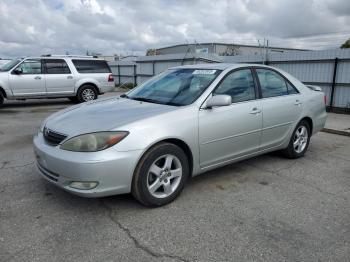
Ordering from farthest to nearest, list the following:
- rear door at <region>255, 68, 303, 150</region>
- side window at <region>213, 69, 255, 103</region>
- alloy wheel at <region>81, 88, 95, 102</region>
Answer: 1. alloy wheel at <region>81, 88, 95, 102</region>
2. rear door at <region>255, 68, 303, 150</region>
3. side window at <region>213, 69, 255, 103</region>

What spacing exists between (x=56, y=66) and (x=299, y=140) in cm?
953

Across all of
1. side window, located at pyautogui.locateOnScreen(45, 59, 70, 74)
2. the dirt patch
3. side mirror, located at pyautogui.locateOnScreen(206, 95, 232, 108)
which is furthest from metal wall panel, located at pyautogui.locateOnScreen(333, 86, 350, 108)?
side window, located at pyautogui.locateOnScreen(45, 59, 70, 74)

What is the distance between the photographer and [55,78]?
1169 centimetres

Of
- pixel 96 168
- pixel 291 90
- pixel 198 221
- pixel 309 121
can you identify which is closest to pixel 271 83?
pixel 291 90

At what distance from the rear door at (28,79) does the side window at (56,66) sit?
269mm

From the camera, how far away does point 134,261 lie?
2.54 m

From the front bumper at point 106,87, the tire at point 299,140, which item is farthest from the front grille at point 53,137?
the front bumper at point 106,87

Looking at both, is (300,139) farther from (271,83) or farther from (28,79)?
(28,79)

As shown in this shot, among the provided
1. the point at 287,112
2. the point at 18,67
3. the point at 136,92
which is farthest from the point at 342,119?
the point at 18,67

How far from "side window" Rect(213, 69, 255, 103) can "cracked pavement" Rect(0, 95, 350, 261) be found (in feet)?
3.63

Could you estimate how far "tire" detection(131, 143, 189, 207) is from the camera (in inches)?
127

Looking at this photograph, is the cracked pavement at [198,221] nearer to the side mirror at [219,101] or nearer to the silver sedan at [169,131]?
the silver sedan at [169,131]

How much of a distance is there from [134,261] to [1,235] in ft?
4.23

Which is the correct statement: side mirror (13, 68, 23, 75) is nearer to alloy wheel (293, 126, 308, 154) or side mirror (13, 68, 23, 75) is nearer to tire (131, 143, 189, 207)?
tire (131, 143, 189, 207)
